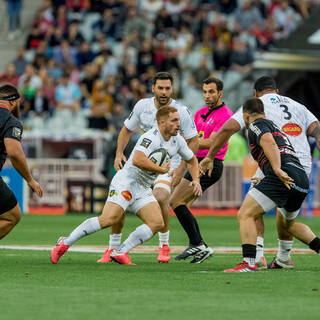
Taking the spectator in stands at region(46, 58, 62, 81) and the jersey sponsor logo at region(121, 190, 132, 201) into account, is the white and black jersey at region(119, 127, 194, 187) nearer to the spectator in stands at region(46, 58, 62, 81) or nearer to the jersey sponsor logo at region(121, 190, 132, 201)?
the jersey sponsor logo at region(121, 190, 132, 201)

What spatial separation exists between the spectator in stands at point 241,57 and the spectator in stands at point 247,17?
1.42 m

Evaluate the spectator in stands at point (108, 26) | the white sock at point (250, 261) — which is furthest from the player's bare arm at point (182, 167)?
the spectator in stands at point (108, 26)

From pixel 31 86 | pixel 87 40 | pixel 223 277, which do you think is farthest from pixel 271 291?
pixel 87 40

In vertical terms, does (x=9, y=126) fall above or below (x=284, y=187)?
above

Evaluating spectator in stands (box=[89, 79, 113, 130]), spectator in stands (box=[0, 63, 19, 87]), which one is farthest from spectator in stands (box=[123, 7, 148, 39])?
spectator in stands (box=[0, 63, 19, 87])

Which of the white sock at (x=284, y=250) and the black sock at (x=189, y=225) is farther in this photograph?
the black sock at (x=189, y=225)

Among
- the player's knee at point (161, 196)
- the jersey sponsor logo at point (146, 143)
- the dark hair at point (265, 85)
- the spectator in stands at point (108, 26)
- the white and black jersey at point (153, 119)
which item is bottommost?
the player's knee at point (161, 196)

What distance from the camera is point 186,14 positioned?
3098 centimetres

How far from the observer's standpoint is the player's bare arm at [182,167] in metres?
12.1

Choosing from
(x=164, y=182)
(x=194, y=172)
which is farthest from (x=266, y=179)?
(x=164, y=182)

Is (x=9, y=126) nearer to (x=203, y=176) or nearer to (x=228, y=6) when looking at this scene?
(x=203, y=176)

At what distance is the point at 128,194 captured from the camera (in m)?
11.4

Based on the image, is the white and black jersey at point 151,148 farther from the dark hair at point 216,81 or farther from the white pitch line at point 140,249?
the white pitch line at point 140,249

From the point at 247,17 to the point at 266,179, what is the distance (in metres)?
20.3
